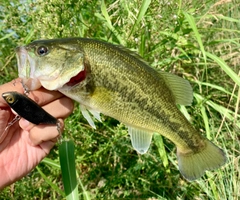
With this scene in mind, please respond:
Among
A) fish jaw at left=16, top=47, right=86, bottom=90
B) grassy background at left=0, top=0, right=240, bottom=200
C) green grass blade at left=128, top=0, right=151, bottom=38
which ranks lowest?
grassy background at left=0, top=0, right=240, bottom=200

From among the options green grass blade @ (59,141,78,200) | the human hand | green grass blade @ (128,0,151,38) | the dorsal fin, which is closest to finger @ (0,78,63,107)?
the human hand

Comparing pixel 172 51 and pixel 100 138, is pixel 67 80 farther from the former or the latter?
pixel 172 51

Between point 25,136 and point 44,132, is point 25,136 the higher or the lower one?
the lower one

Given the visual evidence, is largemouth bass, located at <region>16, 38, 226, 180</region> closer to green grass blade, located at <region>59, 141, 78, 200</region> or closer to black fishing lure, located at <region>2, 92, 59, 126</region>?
black fishing lure, located at <region>2, 92, 59, 126</region>

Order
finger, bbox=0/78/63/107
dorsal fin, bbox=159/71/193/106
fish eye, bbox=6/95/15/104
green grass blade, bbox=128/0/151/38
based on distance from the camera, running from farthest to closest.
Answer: green grass blade, bbox=128/0/151/38, dorsal fin, bbox=159/71/193/106, finger, bbox=0/78/63/107, fish eye, bbox=6/95/15/104

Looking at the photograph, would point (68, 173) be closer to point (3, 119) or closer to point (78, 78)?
point (3, 119)

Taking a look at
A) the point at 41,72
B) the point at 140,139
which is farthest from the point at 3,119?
the point at 140,139

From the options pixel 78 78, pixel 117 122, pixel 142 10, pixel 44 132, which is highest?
pixel 142 10

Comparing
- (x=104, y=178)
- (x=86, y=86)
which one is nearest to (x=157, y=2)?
(x=86, y=86)

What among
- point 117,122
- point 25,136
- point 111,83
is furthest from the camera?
point 117,122
